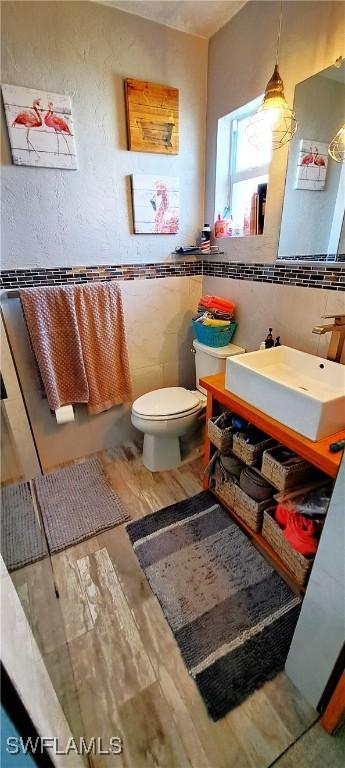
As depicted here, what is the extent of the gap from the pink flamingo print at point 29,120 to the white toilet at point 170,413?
130cm

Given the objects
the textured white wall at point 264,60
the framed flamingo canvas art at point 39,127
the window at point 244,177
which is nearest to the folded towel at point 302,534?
the textured white wall at point 264,60

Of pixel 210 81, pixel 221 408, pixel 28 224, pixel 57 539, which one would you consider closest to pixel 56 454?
pixel 57 539

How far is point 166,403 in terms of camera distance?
1.81 meters

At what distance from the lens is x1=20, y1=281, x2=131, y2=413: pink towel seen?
1.58m

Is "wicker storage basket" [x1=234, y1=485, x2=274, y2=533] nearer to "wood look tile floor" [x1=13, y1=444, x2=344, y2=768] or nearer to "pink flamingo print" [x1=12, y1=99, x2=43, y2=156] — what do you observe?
"wood look tile floor" [x1=13, y1=444, x2=344, y2=768]

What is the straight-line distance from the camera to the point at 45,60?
4.38ft

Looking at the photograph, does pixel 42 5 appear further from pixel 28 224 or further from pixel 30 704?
pixel 30 704

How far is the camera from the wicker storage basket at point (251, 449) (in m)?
1.28

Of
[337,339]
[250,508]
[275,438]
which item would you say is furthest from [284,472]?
[337,339]

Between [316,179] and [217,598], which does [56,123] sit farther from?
[217,598]

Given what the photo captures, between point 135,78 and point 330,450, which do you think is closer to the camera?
point 330,450

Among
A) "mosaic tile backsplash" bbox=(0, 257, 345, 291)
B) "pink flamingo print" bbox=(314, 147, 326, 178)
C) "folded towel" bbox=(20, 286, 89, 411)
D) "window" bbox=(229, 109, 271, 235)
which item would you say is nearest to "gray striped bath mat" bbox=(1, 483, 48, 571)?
"folded towel" bbox=(20, 286, 89, 411)

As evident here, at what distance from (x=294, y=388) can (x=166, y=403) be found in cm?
91

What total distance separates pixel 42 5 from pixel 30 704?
7.32 ft
